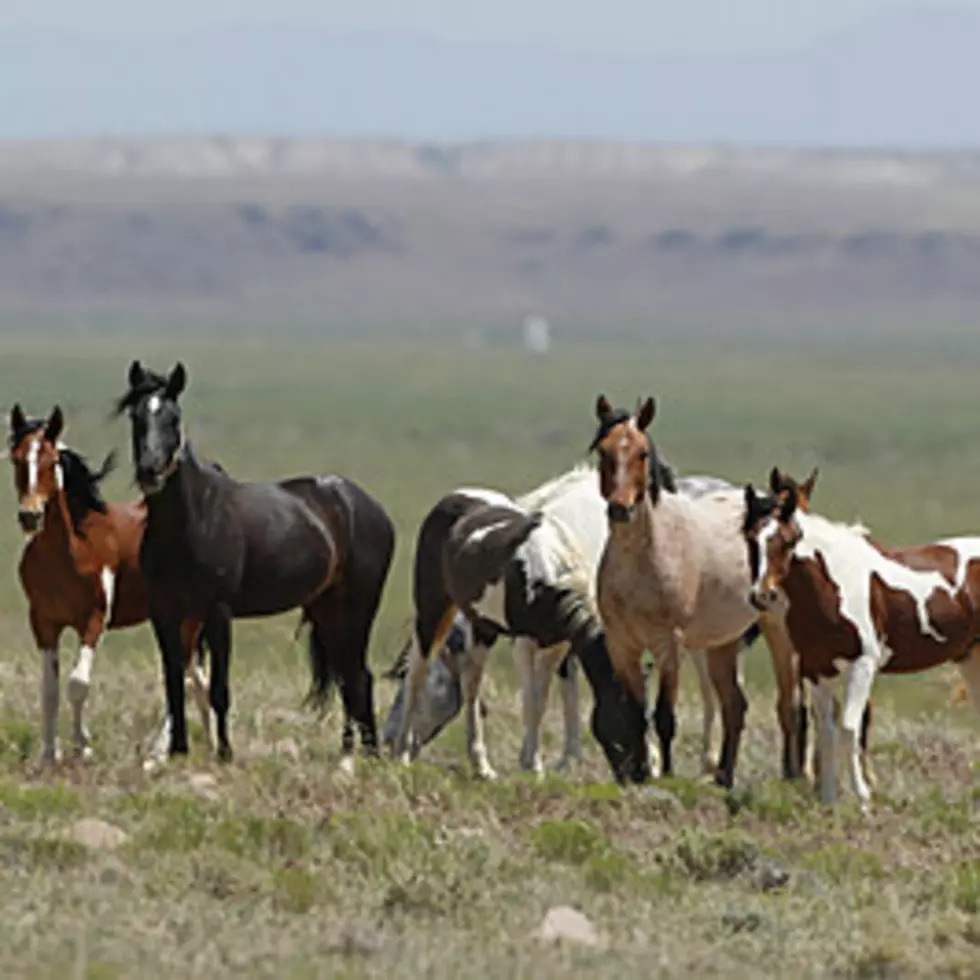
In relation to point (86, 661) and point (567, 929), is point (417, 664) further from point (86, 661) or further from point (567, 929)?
point (567, 929)

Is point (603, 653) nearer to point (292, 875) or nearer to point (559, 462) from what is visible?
point (292, 875)

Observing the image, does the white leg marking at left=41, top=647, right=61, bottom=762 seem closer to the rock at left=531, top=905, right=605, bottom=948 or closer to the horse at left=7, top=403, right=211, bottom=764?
the horse at left=7, top=403, right=211, bottom=764

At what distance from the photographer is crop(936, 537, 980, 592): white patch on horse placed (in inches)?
575

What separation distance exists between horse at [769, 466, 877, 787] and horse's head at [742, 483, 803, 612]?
4 cm

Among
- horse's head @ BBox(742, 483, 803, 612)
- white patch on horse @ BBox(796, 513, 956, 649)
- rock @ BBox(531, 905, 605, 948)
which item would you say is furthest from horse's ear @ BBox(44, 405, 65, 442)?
rock @ BBox(531, 905, 605, 948)

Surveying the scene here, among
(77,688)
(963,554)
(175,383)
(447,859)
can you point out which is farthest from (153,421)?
(963,554)

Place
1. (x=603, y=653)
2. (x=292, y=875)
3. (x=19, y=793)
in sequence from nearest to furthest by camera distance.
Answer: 1. (x=292, y=875)
2. (x=19, y=793)
3. (x=603, y=653)

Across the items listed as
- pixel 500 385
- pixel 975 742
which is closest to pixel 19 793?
pixel 975 742

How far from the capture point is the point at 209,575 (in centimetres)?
1418

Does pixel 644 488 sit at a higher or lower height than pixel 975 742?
higher

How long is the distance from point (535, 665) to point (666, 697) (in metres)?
1.70

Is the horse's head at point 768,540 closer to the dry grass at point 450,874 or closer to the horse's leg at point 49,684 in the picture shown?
the dry grass at point 450,874

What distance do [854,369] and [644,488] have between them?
115m

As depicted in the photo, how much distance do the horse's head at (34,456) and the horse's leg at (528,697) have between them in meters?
3.42
